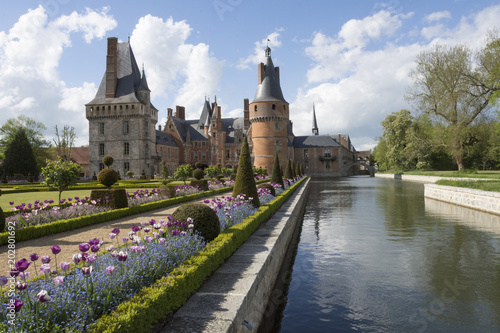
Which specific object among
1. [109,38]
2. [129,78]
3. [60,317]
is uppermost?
[109,38]

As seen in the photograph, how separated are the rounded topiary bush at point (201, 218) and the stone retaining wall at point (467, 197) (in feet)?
47.5

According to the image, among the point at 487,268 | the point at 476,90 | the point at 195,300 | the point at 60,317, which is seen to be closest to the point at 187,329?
the point at 195,300

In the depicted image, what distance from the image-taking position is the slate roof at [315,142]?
70.6m

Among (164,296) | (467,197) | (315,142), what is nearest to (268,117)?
(315,142)

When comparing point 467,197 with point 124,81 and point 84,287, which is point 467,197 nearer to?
point 84,287

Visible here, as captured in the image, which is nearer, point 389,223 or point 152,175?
point 389,223

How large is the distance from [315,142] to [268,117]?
2310cm

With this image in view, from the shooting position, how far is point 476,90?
28828mm

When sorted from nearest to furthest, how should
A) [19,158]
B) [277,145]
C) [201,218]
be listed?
[201,218], [19,158], [277,145]

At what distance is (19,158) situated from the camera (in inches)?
1699

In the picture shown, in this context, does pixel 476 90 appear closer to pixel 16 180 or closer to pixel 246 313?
pixel 246 313

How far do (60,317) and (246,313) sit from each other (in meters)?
2.13

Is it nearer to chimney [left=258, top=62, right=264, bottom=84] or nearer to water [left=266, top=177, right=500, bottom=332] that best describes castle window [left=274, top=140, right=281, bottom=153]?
chimney [left=258, top=62, right=264, bottom=84]

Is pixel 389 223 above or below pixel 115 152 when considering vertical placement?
below
